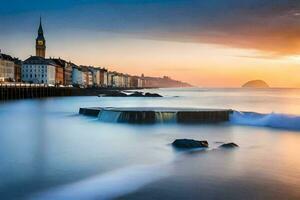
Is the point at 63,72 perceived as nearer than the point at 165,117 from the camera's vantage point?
No

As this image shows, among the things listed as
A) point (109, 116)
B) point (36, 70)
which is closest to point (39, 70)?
point (36, 70)

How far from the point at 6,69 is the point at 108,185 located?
106 m

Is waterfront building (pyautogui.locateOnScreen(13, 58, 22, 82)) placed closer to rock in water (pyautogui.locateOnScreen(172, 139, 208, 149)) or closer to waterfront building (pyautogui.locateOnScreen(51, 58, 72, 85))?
waterfront building (pyautogui.locateOnScreen(51, 58, 72, 85))

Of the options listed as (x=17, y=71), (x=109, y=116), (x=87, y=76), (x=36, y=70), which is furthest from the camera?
(x=87, y=76)

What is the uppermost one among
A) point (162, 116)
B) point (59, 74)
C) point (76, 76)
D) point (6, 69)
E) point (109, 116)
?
point (6, 69)

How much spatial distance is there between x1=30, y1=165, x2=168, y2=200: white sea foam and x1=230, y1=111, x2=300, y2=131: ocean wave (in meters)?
17.1

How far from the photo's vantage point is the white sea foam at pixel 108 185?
1042 cm

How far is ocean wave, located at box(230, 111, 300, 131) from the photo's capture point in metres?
28.7

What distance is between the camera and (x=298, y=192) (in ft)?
35.5

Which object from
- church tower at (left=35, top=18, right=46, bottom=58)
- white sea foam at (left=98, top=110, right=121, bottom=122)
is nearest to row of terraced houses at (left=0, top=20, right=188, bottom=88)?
church tower at (left=35, top=18, right=46, bottom=58)

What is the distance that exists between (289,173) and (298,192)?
2.64 m

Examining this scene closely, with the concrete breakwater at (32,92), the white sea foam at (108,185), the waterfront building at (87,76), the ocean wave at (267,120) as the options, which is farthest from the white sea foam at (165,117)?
the waterfront building at (87,76)

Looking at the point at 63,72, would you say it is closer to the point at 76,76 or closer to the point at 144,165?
the point at 76,76

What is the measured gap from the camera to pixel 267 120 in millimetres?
30109
